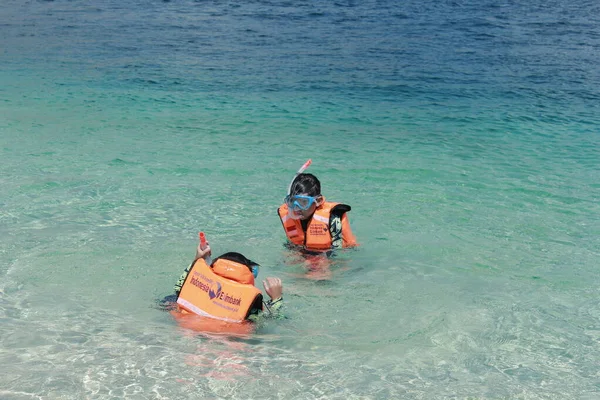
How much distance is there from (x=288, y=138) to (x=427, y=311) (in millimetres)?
7095

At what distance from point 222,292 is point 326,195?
5.00 m

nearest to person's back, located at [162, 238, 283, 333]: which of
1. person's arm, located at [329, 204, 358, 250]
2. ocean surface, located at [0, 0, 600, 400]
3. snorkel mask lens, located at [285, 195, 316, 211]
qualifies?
ocean surface, located at [0, 0, 600, 400]

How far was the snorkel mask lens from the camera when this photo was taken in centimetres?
670

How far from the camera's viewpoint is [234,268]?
205 inches

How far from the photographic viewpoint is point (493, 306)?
6.54 metres

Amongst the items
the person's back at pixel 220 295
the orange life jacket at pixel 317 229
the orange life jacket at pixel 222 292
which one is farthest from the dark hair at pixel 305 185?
the orange life jacket at pixel 222 292

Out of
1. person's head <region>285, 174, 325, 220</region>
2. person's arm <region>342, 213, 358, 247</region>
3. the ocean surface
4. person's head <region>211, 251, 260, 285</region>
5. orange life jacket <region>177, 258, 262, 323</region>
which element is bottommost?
the ocean surface

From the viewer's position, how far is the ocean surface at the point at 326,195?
16.7 ft

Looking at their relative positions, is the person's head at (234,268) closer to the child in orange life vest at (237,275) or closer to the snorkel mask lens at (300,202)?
the child in orange life vest at (237,275)

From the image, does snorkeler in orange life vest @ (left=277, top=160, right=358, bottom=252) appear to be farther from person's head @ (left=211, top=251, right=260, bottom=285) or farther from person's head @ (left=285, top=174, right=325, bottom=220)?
person's head @ (left=211, top=251, right=260, bottom=285)

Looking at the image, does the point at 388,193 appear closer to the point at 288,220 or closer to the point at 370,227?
the point at 370,227

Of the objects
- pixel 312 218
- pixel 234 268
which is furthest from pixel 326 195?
pixel 234 268

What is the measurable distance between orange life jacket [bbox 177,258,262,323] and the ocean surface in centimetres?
22

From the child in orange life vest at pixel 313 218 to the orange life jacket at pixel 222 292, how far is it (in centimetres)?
166
